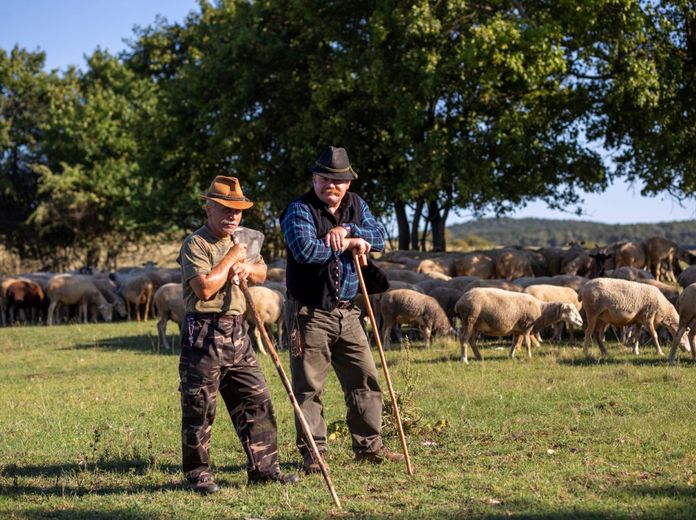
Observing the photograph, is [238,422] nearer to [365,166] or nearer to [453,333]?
[453,333]

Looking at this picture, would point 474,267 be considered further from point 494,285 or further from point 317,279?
point 317,279

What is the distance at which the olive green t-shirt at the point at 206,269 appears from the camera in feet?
22.8

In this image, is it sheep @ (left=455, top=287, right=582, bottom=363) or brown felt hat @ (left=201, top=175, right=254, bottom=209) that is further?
sheep @ (left=455, top=287, right=582, bottom=363)

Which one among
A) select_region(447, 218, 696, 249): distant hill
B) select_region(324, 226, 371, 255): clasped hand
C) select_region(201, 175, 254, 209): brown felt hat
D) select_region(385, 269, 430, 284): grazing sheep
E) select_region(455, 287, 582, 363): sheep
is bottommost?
select_region(455, 287, 582, 363): sheep

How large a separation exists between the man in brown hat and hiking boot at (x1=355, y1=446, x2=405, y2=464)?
2.56 feet

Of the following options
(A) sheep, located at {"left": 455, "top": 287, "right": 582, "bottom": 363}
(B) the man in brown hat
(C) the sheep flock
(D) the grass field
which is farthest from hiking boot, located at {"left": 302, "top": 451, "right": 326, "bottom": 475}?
(A) sheep, located at {"left": 455, "top": 287, "right": 582, "bottom": 363}

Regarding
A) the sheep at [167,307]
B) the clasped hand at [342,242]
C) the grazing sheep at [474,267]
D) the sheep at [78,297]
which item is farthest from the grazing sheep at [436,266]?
the clasped hand at [342,242]

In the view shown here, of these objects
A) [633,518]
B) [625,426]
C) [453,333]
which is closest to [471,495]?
[633,518]

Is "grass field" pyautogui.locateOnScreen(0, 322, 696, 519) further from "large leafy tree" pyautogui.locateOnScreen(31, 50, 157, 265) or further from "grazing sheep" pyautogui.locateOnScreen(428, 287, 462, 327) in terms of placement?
"large leafy tree" pyautogui.locateOnScreen(31, 50, 157, 265)

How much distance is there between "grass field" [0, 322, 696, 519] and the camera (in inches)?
260

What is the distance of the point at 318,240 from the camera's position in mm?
7289

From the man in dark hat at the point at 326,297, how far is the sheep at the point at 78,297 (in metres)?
20.2

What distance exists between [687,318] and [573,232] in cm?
10824

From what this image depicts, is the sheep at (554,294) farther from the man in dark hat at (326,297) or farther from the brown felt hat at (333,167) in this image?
the brown felt hat at (333,167)
